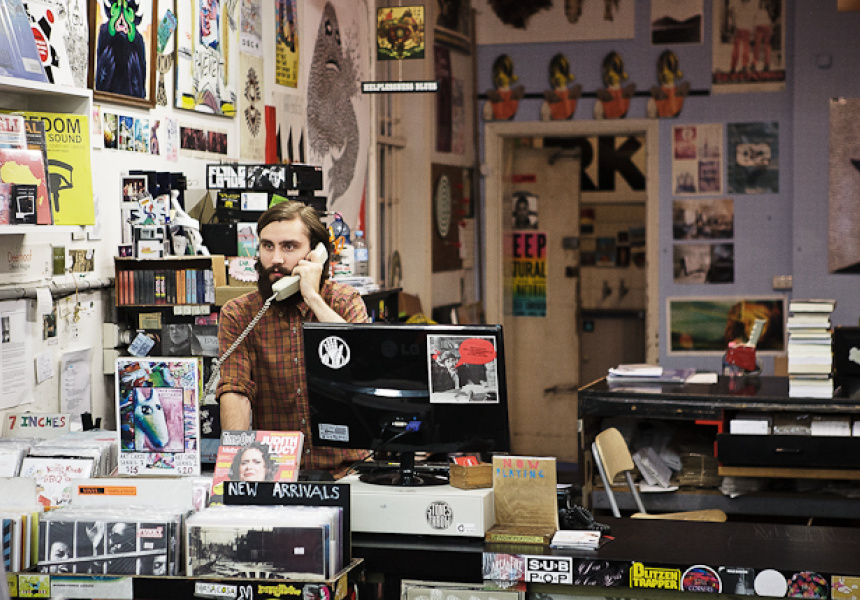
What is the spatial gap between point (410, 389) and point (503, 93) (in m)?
6.18

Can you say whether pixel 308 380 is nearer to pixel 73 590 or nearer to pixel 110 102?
pixel 73 590

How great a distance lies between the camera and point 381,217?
7.57 metres

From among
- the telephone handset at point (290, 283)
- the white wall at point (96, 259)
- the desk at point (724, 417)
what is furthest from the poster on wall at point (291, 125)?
the telephone handset at point (290, 283)

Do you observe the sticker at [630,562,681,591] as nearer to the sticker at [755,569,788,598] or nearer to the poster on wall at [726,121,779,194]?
the sticker at [755,569,788,598]

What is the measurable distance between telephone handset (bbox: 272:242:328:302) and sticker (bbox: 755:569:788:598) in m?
1.66

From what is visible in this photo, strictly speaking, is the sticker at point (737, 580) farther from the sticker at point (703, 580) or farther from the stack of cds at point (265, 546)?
the stack of cds at point (265, 546)

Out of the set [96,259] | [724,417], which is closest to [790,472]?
[724,417]

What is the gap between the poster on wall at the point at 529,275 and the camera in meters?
9.22

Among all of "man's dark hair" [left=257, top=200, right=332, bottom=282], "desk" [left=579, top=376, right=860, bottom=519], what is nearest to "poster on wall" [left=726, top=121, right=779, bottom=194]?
"desk" [left=579, top=376, right=860, bottom=519]

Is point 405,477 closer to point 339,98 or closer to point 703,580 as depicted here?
point 703,580

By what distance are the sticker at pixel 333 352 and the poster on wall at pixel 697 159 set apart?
5.90 metres

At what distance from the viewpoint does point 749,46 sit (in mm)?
8156

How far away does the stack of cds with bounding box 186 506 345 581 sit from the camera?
7.66ft

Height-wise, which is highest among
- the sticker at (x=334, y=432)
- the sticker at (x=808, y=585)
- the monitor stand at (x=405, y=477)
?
the sticker at (x=334, y=432)
